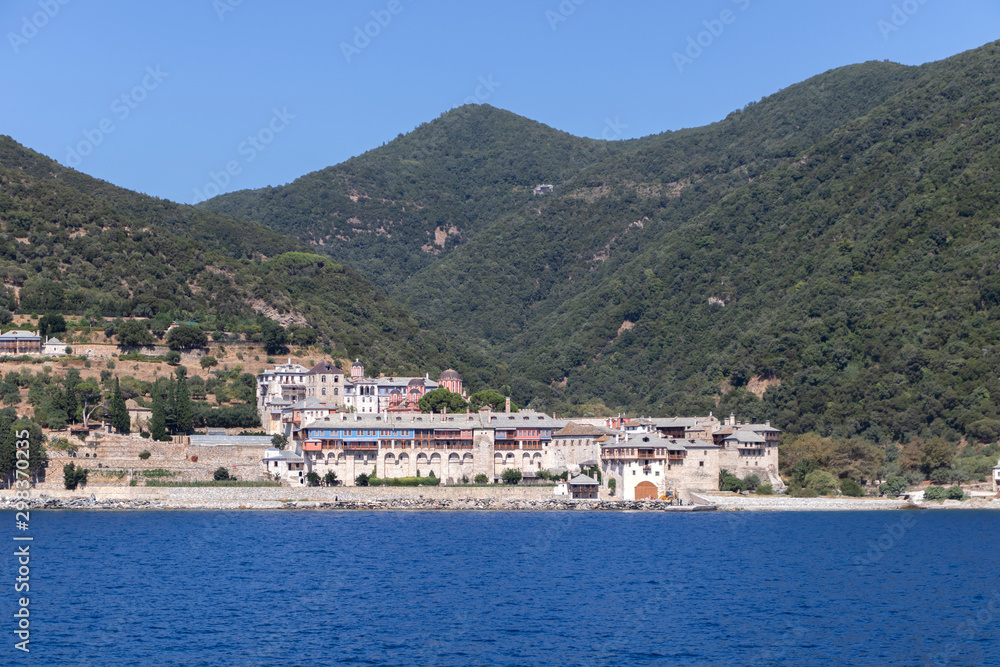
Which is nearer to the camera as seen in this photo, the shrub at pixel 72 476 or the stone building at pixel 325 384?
the shrub at pixel 72 476

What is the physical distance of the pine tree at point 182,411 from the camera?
284ft

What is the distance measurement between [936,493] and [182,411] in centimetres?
5337

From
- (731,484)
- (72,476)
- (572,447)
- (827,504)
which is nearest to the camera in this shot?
(72,476)

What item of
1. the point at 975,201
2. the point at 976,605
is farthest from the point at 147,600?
the point at 975,201

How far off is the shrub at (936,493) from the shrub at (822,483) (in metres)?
6.04

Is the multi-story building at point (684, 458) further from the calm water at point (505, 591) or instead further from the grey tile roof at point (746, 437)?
the calm water at point (505, 591)

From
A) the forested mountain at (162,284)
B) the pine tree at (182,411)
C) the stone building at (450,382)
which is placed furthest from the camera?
the forested mountain at (162,284)

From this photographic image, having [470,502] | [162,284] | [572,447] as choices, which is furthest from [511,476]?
[162,284]

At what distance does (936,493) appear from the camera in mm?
82375

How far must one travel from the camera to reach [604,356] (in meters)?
166

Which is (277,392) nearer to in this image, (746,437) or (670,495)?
(670,495)

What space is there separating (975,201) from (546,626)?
319 ft

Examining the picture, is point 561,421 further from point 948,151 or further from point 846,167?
point 846,167

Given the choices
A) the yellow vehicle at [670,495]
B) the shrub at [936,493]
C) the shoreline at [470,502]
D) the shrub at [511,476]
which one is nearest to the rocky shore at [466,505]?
the shoreline at [470,502]
